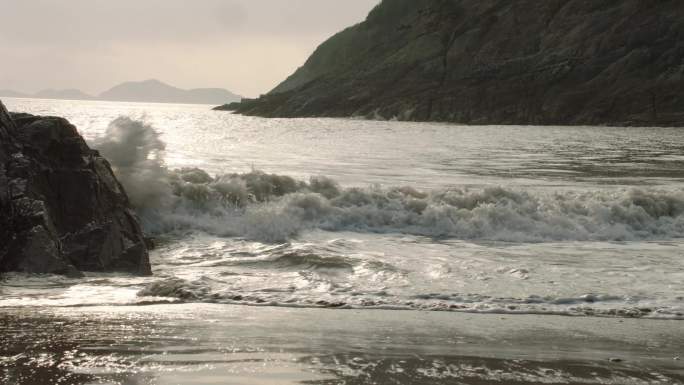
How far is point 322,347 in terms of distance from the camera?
6379 mm

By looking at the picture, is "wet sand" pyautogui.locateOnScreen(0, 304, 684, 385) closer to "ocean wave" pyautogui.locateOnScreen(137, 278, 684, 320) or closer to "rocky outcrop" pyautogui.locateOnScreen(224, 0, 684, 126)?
"ocean wave" pyautogui.locateOnScreen(137, 278, 684, 320)

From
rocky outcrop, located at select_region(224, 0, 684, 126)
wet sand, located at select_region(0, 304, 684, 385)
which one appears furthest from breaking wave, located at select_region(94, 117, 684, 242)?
rocky outcrop, located at select_region(224, 0, 684, 126)

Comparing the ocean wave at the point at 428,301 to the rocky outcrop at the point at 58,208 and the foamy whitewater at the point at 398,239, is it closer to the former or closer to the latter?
the foamy whitewater at the point at 398,239

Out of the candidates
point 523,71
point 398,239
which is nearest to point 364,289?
point 398,239

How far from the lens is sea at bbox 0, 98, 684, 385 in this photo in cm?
589

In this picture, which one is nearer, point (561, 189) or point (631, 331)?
point (631, 331)

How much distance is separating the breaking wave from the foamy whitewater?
37mm

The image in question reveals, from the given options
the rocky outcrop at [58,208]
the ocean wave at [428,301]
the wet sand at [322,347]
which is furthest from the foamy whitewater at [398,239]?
the wet sand at [322,347]

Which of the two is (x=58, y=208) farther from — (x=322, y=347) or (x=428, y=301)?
→ (x=322, y=347)

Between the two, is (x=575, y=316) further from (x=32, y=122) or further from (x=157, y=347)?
(x=32, y=122)

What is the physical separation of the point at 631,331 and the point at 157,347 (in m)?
4.50

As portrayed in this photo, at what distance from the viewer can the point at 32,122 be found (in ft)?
36.9

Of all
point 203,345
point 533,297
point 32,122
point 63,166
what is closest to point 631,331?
point 533,297

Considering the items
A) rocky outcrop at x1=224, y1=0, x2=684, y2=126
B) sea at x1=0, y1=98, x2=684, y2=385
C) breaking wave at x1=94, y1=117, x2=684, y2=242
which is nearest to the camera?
sea at x1=0, y1=98, x2=684, y2=385
